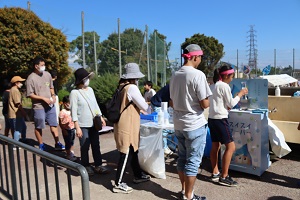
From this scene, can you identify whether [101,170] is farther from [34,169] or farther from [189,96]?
[189,96]

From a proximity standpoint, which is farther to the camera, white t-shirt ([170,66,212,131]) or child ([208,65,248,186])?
child ([208,65,248,186])

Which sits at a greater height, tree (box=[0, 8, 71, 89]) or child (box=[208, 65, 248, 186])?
tree (box=[0, 8, 71, 89])

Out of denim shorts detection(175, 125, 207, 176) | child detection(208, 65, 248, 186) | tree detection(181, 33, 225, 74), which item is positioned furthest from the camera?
tree detection(181, 33, 225, 74)

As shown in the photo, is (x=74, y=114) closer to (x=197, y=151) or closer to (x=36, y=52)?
(x=197, y=151)

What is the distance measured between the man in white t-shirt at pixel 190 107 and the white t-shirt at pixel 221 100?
0.55 metres

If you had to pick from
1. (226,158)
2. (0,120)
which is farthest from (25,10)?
(226,158)

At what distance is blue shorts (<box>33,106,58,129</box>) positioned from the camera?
5.14 metres

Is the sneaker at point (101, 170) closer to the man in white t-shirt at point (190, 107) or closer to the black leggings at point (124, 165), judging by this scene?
the black leggings at point (124, 165)

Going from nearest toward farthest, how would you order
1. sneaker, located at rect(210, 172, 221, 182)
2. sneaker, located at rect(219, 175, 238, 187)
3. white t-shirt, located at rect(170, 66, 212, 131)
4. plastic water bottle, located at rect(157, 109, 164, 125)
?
white t-shirt, located at rect(170, 66, 212, 131) < sneaker, located at rect(219, 175, 238, 187) < sneaker, located at rect(210, 172, 221, 182) < plastic water bottle, located at rect(157, 109, 164, 125)

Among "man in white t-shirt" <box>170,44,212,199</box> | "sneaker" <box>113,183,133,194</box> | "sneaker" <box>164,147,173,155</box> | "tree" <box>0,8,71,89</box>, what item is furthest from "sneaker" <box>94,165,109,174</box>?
"tree" <box>0,8,71,89</box>

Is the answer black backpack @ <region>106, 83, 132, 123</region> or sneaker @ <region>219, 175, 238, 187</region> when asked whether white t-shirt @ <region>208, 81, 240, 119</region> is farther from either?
black backpack @ <region>106, 83, 132, 123</region>

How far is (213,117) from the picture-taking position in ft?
11.8

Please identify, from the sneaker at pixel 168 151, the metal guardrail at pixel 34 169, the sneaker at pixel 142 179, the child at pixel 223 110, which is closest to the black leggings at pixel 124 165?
the sneaker at pixel 142 179

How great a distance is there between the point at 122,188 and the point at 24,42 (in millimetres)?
9353
